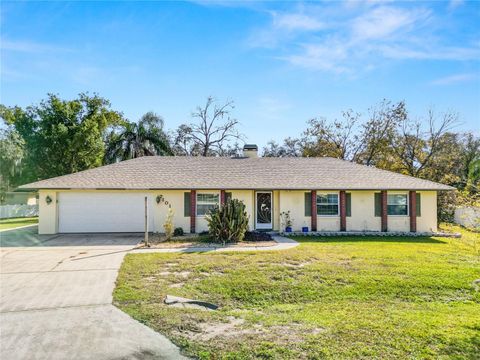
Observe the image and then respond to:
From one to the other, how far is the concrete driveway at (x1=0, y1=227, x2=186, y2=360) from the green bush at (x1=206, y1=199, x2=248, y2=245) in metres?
4.03

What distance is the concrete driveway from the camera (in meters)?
4.63

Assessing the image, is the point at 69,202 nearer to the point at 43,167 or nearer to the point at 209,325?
the point at 209,325

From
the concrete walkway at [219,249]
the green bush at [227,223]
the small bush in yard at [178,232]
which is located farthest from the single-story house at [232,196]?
the concrete walkway at [219,249]

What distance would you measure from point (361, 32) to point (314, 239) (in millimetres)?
8807

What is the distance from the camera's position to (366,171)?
63.4ft

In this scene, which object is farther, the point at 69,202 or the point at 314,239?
the point at 69,202

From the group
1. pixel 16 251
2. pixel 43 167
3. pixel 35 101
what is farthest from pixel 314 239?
pixel 35 101

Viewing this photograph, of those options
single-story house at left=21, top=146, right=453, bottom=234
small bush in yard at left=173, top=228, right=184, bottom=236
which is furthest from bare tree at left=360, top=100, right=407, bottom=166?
small bush in yard at left=173, top=228, right=184, bottom=236

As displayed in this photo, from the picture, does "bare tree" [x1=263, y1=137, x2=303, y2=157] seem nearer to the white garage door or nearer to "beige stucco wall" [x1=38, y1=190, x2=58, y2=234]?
the white garage door

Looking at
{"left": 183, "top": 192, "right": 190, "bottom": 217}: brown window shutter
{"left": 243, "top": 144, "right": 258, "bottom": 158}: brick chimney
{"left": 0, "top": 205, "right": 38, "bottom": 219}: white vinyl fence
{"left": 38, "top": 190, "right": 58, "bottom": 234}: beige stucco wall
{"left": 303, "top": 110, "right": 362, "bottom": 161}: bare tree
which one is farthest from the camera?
{"left": 303, "top": 110, "right": 362, "bottom": 161}: bare tree

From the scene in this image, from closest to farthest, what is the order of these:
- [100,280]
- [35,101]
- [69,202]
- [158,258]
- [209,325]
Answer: [209,325] → [100,280] → [158,258] → [69,202] → [35,101]

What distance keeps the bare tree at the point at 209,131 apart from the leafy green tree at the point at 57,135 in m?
9.58

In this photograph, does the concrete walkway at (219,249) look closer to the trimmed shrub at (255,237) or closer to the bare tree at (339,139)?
the trimmed shrub at (255,237)

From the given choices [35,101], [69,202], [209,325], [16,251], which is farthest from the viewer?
[35,101]
